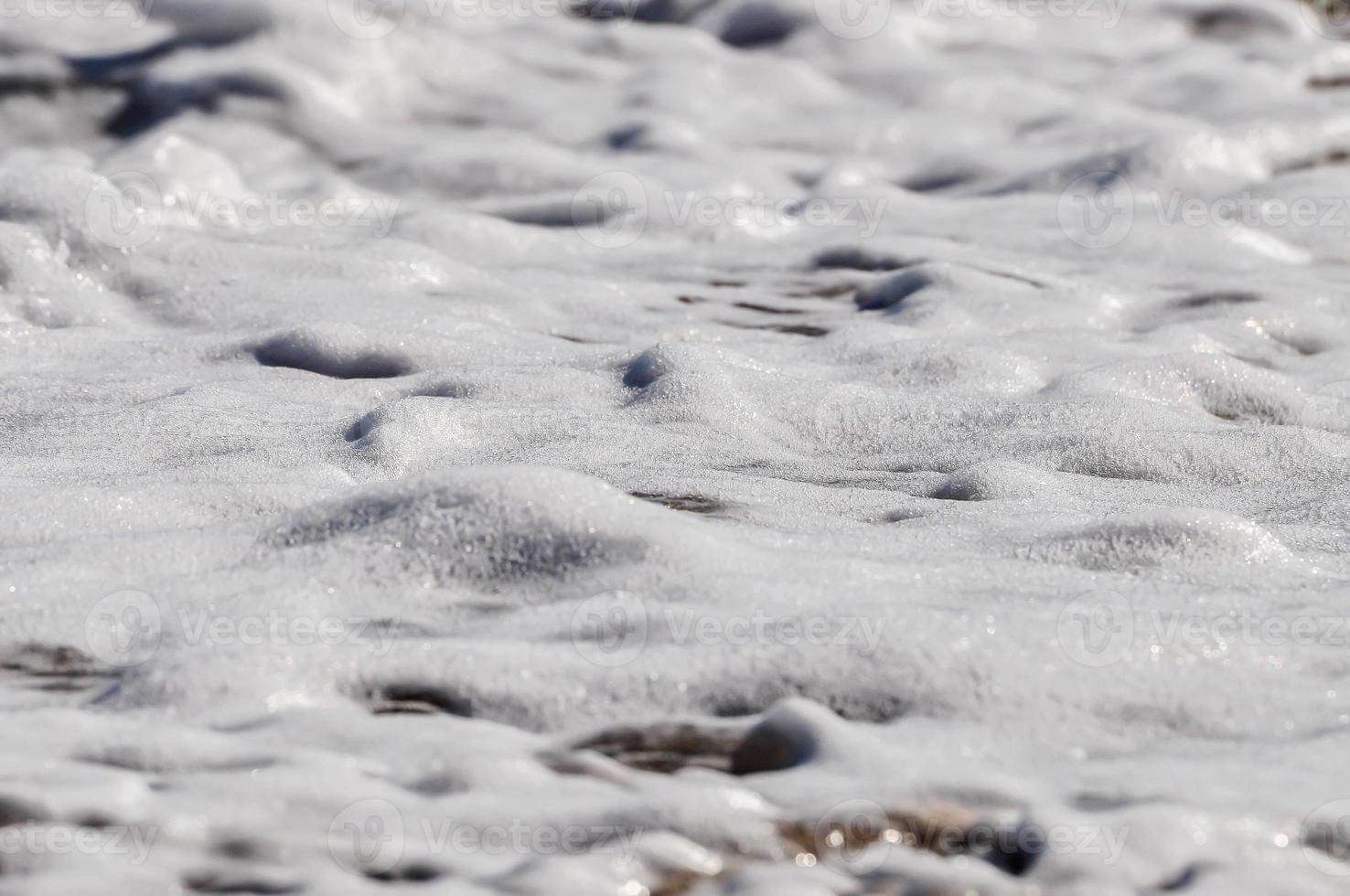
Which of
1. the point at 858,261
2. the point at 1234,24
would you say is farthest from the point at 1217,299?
the point at 1234,24

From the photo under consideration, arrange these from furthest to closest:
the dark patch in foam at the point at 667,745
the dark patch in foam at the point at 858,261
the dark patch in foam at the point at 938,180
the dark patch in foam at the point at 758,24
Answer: the dark patch in foam at the point at 758,24 < the dark patch in foam at the point at 938,180 < the dark patch in foam at the point at 858,261 < the dark patch in foam at the point at 667,745

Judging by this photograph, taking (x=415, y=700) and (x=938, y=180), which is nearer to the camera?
(x=415, y=700)

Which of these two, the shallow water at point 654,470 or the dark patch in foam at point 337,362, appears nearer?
the shallow water at point 654,470

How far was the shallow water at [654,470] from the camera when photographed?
1604 millimetres

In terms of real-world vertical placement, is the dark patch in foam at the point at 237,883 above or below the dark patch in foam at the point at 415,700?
above

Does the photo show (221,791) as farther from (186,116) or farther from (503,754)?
(186,116)

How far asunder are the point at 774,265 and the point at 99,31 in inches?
129

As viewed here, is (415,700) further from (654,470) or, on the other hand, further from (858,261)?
(858,261)

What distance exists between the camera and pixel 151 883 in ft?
4.79

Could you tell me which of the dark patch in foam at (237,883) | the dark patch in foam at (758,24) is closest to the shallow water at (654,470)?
the dark patch in foam at (237,883)

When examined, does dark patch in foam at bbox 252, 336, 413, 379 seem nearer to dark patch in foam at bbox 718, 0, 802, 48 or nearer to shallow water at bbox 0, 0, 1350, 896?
shallow water at bbox 0, 0, 1350, 896

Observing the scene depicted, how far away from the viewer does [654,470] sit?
9.17 feet

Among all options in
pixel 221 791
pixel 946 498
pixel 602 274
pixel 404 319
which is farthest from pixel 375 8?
pixel 221 791

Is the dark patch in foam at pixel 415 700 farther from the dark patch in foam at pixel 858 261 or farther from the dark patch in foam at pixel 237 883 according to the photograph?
the dark patch in foam at pixel 858 261
